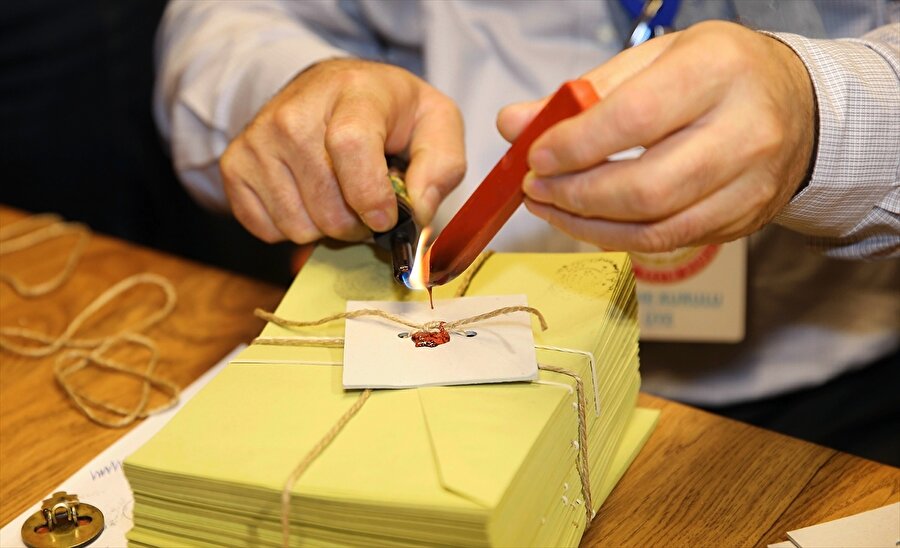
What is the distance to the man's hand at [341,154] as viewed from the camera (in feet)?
2.58

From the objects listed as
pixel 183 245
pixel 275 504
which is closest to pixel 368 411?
pixel 275 504

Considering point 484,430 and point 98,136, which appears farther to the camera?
point 98,136

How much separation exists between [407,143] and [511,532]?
0.49 m

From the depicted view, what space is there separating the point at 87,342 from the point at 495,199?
0.55 m

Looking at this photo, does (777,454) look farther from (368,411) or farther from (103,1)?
(103,1)

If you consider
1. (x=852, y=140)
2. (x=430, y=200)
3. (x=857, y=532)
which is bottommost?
(x=857, y=532)

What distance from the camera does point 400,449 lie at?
0.57 m

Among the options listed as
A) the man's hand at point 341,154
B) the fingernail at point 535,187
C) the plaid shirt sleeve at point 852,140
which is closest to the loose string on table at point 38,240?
the man's hand at point 341,154

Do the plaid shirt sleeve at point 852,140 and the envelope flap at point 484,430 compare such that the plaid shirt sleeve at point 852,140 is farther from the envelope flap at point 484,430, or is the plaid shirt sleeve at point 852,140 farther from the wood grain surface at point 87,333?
the wood grain surface at point 87,333

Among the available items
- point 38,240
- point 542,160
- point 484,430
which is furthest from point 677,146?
point 38,240

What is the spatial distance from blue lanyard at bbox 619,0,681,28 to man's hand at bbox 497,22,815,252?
1.32ft

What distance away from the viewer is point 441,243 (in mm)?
667

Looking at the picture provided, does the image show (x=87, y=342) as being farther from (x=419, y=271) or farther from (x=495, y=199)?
(x=495, y=199)

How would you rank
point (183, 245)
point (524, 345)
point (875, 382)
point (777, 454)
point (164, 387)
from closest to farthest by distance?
point (524, 345) → point (777, 454) → point (164, 387) → point (875, 382) → point (183, 245)
